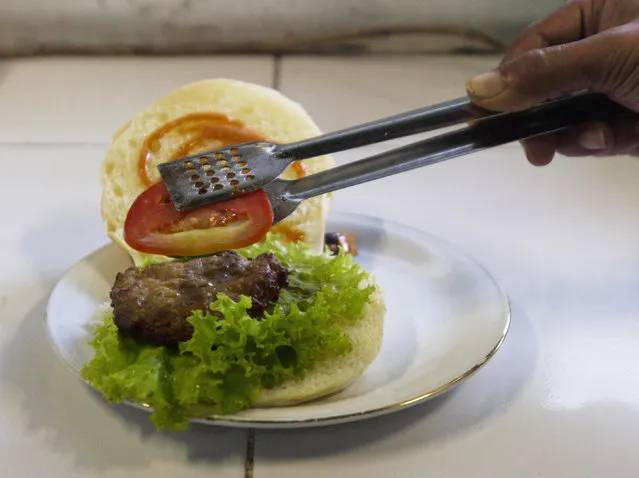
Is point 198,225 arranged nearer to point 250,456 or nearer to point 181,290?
point 181,290

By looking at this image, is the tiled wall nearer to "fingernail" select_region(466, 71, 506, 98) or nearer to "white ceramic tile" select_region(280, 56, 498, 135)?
"white ceramic tile" select_region(280, 56, 498, 135)

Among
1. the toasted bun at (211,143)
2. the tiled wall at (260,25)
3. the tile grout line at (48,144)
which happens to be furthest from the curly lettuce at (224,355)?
the tiled wall at (260,25)

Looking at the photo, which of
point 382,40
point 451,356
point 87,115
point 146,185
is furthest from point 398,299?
point 382,40

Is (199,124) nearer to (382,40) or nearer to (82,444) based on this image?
(82,444)

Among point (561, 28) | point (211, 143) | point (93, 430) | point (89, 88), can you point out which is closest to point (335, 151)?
point (211, 143)

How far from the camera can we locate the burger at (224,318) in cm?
106

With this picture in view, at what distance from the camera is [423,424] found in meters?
1.16

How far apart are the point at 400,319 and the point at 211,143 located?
57 centimetres

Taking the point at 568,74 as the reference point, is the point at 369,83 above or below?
below

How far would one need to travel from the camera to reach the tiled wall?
9.21 ft

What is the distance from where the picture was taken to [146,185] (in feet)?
5.22

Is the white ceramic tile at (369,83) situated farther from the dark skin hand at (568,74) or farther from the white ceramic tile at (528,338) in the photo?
the dark skin hand at (568,74)

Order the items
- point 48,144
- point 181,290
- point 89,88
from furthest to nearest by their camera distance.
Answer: point 89,88
point 48,144
point 181,290

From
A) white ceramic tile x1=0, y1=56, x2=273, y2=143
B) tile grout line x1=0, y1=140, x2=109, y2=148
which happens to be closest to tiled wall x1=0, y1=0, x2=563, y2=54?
white ceramic tile x1=0, y1=56, x2=273, y2=143
